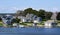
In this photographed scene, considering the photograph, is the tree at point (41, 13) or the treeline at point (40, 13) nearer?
the treeline at point (40, 13)

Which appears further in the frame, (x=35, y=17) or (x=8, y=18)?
(x=35, y=17)

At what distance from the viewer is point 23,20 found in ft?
285

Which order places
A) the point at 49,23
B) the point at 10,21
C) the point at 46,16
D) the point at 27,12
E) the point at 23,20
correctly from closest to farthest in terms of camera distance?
the point at 49,23 → the point at 10,21 → the point at 23,20 → the point at 46,16 → the point at 27,12

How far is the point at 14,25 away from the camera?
76.5m

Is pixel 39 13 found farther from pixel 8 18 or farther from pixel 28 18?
pixel 8 18

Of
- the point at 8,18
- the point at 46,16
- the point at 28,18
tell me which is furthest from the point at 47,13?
the point at 8,18

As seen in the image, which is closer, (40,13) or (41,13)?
(41,13)

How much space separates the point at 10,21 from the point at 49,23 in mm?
12991

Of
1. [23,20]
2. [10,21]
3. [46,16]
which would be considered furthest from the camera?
[46,16]

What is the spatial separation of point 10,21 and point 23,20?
763 centimetres

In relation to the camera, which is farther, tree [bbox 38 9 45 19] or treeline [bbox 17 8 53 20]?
tree [bbox 38 9 45 19]

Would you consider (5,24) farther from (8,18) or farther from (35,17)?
(35,17)

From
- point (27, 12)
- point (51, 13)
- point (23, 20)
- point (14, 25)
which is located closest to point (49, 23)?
point (14, 25)

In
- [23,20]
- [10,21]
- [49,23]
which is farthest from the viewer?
[23,20]
